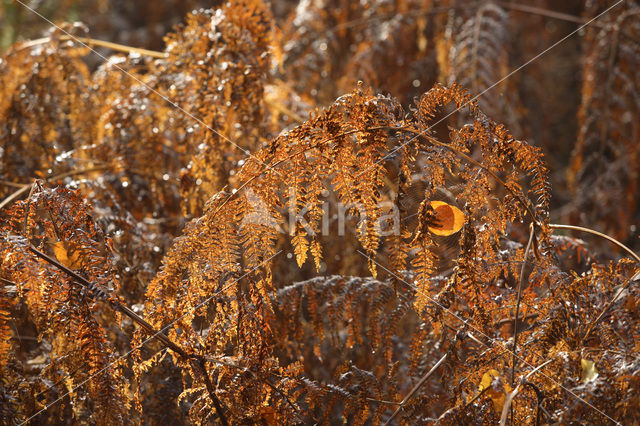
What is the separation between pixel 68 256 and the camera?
1.40 meters

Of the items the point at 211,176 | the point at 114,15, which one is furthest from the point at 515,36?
the point at 114,15

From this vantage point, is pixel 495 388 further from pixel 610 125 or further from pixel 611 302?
pixel 610 125

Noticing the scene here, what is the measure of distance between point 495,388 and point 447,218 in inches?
17.8

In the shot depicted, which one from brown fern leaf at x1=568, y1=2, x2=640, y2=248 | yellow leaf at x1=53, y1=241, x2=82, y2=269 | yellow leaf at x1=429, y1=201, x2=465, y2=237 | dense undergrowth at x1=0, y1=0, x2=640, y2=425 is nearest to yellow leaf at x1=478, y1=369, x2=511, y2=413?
dense undergrowth at x1=0, y1=0, x2=640, y2=425

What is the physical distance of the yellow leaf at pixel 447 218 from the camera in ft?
4.59

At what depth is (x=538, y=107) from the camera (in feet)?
15.1

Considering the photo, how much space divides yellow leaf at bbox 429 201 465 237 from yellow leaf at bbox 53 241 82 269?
92 cm

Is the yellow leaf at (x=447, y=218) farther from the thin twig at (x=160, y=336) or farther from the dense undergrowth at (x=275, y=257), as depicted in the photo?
the thin twig at (x=160, y=336)

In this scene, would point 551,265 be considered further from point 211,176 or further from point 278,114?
point 278,114

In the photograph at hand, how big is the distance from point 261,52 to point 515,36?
107 inches

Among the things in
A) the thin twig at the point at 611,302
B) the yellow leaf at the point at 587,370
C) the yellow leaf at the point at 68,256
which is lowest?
the yellow leaf at the point at 587,370

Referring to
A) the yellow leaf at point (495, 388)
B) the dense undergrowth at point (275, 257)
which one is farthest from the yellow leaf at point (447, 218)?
the yellow leaf at point (495, 388)

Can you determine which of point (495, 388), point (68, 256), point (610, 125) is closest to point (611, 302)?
point (495, 388)

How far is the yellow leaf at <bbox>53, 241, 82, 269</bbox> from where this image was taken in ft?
4.54
